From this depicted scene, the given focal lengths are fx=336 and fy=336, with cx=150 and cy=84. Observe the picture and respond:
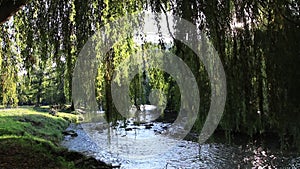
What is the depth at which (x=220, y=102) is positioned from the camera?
2227mm

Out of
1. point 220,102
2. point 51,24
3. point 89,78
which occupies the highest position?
point 51,24

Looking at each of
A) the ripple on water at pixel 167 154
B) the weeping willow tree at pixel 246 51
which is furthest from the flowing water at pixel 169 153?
the weeping willow tree at pixel 246 51

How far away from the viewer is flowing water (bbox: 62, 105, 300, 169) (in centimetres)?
788

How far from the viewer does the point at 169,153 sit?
9453mm

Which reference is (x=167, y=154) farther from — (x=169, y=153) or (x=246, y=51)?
(x=246, y=51)

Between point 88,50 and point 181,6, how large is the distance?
1.07 m

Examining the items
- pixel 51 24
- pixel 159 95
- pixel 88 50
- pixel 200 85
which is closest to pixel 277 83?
pixel 200 85

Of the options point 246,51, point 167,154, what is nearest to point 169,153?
point 167,154

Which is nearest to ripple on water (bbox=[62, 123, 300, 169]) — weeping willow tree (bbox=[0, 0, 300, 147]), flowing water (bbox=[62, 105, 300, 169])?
flowing water (bbox=[62, 105, 300, 169])

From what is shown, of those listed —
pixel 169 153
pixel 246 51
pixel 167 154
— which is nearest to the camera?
pixel 246 51

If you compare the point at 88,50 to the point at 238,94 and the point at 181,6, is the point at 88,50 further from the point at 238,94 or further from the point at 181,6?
the point at 238,94

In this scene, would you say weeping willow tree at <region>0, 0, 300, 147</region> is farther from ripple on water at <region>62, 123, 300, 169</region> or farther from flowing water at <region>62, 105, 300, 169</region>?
→ ripple on water at <region>62, 123, 300, 169</region>

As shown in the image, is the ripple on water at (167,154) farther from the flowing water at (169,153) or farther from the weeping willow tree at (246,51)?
the weeping willow tree at (246,51)

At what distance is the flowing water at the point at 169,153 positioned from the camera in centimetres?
788
